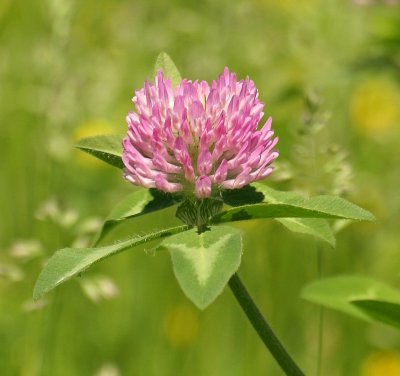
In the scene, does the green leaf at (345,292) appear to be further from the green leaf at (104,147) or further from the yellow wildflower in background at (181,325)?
the yellow wildflower in background at (181,325)

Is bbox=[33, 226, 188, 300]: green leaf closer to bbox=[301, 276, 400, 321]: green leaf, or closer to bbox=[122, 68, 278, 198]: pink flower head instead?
bbox=[122, 68, 278, 198]: pink flower head

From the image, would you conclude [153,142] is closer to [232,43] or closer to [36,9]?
[232,43]

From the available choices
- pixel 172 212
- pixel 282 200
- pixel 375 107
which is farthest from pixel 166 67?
pixel 375 107

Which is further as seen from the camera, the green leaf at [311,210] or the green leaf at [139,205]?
the green leaf at [139,205]

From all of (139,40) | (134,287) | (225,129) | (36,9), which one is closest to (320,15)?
(134,287)

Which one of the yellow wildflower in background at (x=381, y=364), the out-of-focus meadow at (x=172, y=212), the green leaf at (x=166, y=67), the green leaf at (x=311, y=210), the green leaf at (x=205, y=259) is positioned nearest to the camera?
the green leaf at (x=205, y=259)

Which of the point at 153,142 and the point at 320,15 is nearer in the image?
the point at 153,142

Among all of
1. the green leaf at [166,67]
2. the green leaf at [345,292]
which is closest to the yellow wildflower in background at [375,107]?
the green leaf at [345,292]
